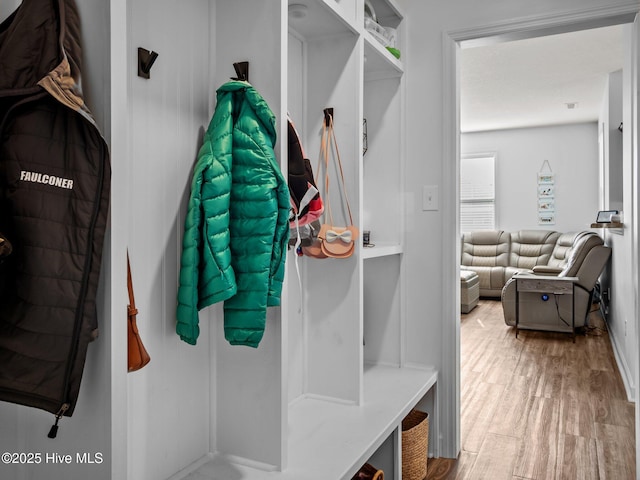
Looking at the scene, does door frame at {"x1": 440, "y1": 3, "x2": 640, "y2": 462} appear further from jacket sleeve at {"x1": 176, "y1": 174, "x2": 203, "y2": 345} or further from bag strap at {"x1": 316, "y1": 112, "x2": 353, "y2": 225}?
jacket sleeve at {"x1": 176, "y1": 174, "x2": 203, "y2": 345}

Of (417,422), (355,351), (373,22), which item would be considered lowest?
(417,422)

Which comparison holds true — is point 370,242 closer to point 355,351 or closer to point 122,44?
point 355,351

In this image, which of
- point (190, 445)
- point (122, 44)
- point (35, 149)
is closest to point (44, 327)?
point (35, 149)

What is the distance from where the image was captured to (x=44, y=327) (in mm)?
857

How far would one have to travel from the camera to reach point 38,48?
86 cm

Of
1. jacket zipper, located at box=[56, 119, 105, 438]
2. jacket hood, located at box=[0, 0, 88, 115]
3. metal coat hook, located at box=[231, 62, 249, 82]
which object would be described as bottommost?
jacket zipper, located at box=[56, 119, 105, 438]

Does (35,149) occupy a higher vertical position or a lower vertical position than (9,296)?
higher

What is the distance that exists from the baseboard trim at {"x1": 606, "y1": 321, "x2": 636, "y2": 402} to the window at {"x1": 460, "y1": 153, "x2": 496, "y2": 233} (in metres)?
3.85

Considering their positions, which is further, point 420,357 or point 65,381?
point 420,357

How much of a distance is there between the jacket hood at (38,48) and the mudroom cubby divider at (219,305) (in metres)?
0.04

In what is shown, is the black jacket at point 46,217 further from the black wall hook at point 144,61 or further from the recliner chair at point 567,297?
the recliner chair at point 567,297

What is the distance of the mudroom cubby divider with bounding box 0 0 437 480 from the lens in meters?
0.90

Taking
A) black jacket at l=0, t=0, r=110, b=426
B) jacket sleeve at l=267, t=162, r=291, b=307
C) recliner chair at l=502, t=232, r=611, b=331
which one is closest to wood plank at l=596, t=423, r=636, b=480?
jacket sleeve at l=267, t=162, r=291, b=307

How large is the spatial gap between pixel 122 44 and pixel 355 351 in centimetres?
145
